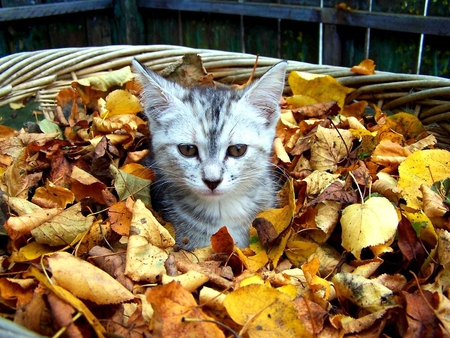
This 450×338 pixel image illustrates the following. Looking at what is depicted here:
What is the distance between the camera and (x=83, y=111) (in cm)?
269

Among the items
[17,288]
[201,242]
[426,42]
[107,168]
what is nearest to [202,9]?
[426,42]

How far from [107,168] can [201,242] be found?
55 cm

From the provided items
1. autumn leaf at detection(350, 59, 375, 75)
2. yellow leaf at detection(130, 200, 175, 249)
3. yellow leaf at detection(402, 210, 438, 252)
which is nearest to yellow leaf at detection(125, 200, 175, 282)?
yellow leaf at detection(130, 200, 175, 249)

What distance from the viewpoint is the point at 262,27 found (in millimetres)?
4180

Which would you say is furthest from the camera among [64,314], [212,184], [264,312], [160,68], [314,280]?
[160,68]

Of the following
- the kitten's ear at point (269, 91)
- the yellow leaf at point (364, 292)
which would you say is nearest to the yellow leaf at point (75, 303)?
the yellow leaf at point (364, 292)

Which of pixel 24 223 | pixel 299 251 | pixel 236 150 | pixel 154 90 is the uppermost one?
pixel 154 90

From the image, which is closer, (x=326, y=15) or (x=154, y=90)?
(x=154, y=90)

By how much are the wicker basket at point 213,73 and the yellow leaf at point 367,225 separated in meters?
0.88

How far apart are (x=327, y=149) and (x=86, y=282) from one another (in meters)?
1.33

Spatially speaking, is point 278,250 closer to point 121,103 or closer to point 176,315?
point 176,315

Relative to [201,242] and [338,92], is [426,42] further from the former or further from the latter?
[201,242]

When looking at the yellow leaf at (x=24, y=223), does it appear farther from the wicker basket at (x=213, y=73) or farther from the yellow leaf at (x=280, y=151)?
the yellow leaf at (x=280, y=151)

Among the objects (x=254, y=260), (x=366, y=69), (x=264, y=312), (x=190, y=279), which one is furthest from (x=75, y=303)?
(x=366, y=69)
